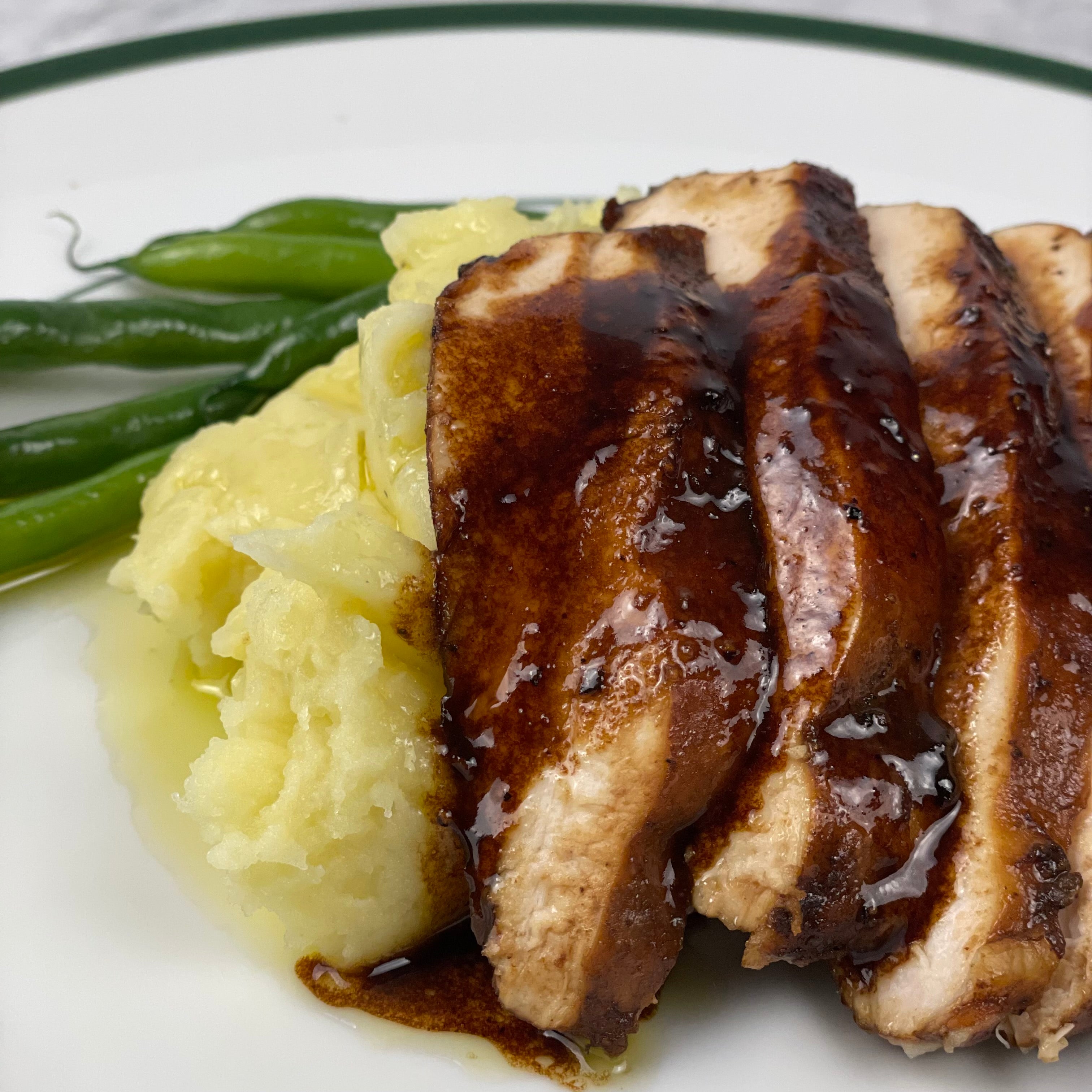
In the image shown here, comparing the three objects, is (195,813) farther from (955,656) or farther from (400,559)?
(955,656)

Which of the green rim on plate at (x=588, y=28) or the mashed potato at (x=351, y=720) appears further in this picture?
the green rim on plate at (x=588, y=28)

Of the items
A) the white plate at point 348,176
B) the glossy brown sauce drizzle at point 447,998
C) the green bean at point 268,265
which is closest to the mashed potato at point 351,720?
the glossy brown sauce drizzle at point 447,998

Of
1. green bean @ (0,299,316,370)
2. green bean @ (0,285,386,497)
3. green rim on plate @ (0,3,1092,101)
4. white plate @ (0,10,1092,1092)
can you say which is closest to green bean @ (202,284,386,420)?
green bean @ (0,285,386,497)

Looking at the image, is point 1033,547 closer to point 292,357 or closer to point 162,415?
point 292,357

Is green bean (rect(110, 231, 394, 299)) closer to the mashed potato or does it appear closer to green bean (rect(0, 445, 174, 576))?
green bean (rect(0, 445, 174, 576))

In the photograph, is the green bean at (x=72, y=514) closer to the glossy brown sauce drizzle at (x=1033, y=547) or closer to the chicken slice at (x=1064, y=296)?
the glossy brown sauce drizzle at (x=1033, y=547)

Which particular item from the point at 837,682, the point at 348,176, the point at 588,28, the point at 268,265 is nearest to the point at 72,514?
the point at 268,265
